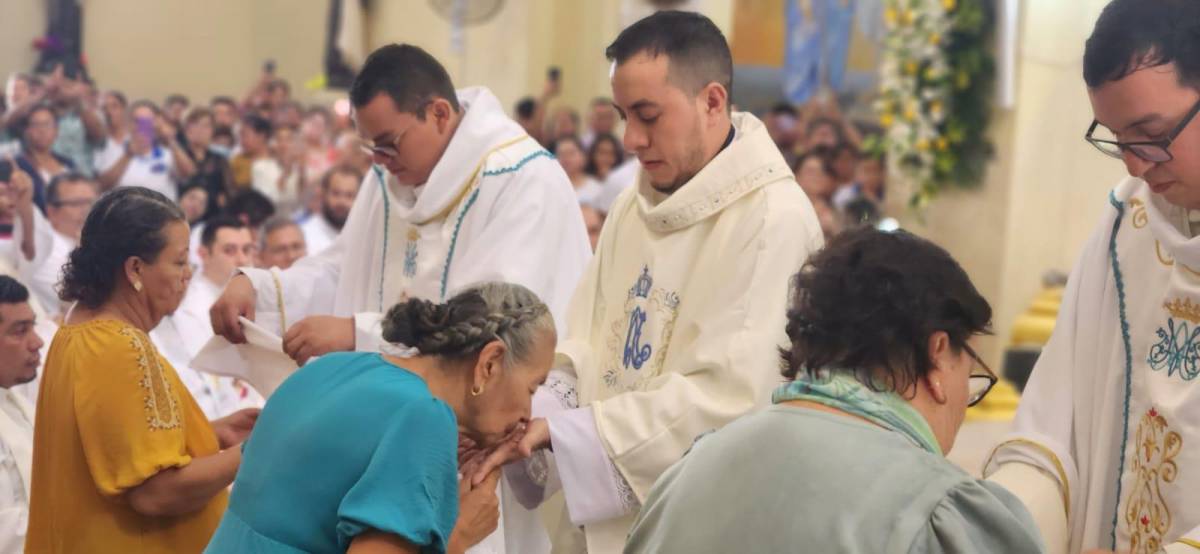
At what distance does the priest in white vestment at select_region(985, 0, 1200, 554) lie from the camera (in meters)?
2.55

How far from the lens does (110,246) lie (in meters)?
3.33

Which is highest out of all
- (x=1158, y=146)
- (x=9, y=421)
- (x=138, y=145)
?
(x=1158, y=146)

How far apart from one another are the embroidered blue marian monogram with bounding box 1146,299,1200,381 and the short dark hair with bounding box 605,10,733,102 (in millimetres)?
993

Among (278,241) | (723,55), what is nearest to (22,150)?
(278,241)

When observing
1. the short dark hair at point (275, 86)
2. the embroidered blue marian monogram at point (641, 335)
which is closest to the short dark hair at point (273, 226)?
the embroidered blue marian monogram at point (641, 335)

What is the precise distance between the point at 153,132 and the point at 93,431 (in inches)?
366

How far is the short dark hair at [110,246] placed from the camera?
3326 millimetres

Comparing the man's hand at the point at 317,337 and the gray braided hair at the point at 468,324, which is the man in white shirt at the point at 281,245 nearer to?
the man's hand at the point at 317,337

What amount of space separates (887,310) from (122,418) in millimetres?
1746

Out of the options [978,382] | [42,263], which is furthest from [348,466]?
[42,263]

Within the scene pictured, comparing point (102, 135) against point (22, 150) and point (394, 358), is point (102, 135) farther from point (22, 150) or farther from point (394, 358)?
point (394, 358)

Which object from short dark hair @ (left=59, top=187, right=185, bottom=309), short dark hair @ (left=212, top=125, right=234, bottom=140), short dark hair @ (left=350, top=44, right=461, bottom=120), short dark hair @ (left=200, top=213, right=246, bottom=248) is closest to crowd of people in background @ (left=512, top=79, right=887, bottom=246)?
short dark hair @ (left=212, top=125, right=234, bottom=140)

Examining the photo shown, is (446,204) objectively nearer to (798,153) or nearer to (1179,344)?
(1179,344)

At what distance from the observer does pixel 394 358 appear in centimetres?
262
